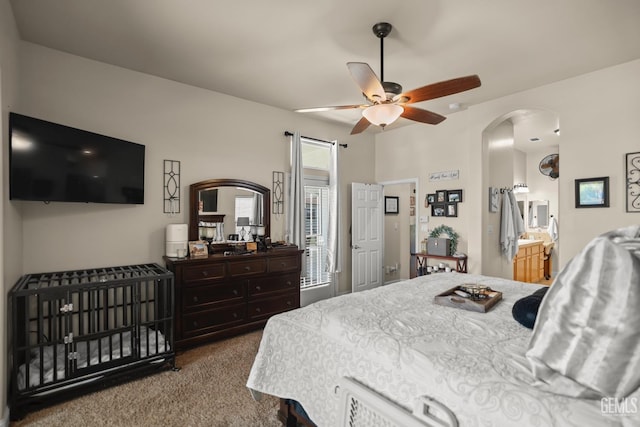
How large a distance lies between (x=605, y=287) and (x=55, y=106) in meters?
3.92

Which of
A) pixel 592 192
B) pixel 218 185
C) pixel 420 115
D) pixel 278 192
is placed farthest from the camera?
pixel 278 192

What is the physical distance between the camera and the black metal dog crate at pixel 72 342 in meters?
2.14

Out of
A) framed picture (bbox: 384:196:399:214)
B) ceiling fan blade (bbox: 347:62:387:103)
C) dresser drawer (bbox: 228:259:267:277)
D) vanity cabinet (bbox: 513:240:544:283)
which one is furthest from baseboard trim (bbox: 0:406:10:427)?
vanity cabinet (bbox: 513:240:544:283)

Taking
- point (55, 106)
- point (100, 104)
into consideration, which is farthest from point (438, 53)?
point (55, 106)

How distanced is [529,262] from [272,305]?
4.74 metres

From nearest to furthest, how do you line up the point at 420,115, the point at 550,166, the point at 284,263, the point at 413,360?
the point at 413,360
the point at 420,115
the point at 284,263
the point at 550,166

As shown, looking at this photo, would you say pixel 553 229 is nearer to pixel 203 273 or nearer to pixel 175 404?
pixel 203 273

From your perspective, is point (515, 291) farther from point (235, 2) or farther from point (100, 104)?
point (100, 104)

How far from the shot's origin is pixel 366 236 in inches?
208

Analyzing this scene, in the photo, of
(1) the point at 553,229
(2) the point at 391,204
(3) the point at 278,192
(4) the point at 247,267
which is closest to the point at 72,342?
(4) the point at 247,267

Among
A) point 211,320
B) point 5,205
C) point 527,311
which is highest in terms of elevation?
point 5,205

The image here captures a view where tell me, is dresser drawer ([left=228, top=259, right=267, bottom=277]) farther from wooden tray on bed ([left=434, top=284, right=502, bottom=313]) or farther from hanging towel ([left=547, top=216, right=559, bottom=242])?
hanging towel ([left=547, top=216, right=559, bottom=242])

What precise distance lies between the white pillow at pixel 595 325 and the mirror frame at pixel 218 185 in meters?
3.31

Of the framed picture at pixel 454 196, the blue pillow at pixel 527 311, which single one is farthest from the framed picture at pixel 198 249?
the framed picture at pixel 454 196
